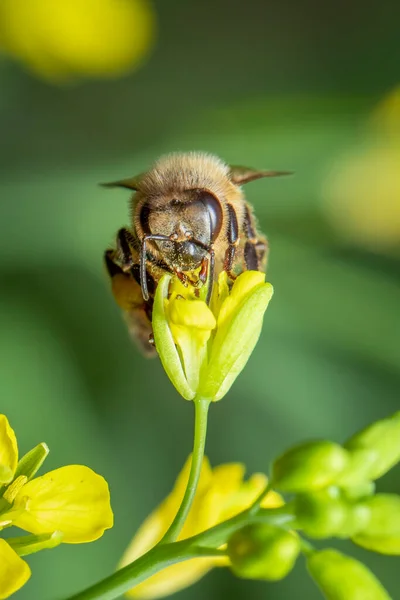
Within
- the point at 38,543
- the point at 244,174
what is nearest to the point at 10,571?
the point at 38,543

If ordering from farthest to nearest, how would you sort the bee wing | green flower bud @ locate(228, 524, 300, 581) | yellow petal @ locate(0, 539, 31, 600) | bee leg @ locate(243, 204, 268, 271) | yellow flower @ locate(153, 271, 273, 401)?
the bee wing
bee leg @ locate(243, 204, 268, 271)
yellow flower @ locate(153, 271, 273, 401)
green flower bud @ locate(228, 524, 300, 581)
yellow petal @ locate(0, 539, 31, 600)

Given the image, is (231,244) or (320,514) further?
(231,244)

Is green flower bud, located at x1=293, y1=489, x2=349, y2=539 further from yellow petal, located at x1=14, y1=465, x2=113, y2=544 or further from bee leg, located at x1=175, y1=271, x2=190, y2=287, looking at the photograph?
bee leg, located at x1=175, y1=271, x2=190, y2=287

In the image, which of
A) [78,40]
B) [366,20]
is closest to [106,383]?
[78,40]

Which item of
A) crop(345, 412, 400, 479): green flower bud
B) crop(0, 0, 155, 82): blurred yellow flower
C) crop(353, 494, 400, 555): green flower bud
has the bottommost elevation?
crop(353, 494, 400, 555): green flower bud

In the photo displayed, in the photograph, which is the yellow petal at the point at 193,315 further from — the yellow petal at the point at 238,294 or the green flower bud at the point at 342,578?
the green flower bud at the point at 342,578

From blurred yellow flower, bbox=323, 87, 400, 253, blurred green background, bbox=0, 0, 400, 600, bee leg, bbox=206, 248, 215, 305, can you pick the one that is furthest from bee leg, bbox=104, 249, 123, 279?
blurred yellow flower, bbox=323, 87, 400, 253

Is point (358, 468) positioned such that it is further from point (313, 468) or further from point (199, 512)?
point (199, 512)
